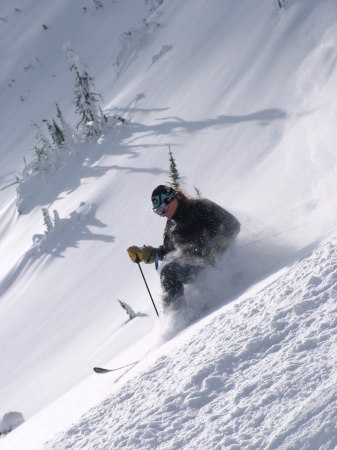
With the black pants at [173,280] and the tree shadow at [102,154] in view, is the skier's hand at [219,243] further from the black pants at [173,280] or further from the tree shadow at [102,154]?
the tree shadow at [102,154]

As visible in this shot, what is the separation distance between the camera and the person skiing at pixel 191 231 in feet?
18.5

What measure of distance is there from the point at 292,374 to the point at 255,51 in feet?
58.7

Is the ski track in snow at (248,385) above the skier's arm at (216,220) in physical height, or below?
below

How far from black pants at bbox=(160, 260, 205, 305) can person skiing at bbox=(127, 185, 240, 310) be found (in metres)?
0.01

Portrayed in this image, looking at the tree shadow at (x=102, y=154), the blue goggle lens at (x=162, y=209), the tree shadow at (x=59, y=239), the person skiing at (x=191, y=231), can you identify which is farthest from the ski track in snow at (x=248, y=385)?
the tree shadow at (x=102, y=154)

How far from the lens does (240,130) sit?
16375 millimetres

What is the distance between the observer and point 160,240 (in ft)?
46.8

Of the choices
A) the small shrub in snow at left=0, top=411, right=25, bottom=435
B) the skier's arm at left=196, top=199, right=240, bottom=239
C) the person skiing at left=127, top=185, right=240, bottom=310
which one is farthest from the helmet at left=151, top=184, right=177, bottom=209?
the small shrub in snow at left=0, top=411, right=25, bottom=435

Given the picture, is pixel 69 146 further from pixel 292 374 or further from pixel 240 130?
pixel 292 374

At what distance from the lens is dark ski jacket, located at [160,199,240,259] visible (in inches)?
227

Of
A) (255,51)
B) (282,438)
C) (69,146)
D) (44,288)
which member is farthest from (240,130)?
(282,438)

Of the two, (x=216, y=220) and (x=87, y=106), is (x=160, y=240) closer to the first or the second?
(x=216, y=220)

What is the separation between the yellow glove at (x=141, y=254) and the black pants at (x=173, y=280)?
Answer: 68 centimetres

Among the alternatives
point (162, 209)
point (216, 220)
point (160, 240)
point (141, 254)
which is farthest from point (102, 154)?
point (216, 220)
